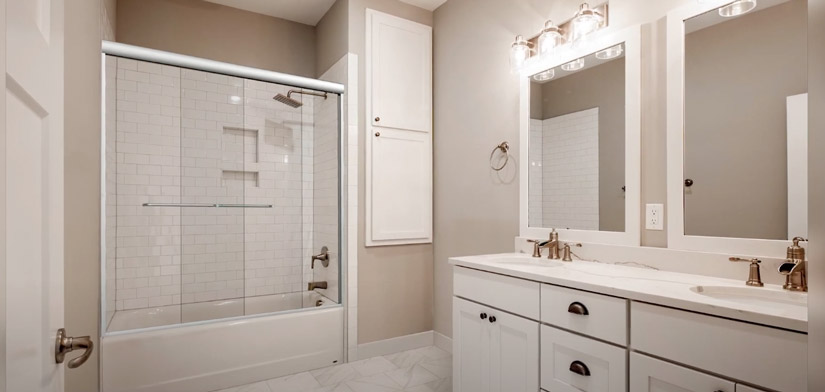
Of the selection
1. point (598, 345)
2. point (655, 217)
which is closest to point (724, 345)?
point (598, 345)

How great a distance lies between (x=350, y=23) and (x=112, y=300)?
233 cm

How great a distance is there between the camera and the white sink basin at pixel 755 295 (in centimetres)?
121

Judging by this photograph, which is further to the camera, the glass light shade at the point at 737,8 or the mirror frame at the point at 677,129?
the mirror frame at the point at 677,129

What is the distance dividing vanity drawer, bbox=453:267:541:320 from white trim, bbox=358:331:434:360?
Answer: 48.0 inches

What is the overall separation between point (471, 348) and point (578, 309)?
26.8 inches

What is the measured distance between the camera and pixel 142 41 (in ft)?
9.84

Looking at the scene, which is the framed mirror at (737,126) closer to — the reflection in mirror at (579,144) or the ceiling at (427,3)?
the reflection in mirror at (579,144)

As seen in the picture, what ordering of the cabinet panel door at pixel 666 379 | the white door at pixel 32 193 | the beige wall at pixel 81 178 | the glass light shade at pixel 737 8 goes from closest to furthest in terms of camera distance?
the white door at pixel 32 193, the cabinet panel door at pixel 666 379, the beige wall at pixel 81 178, the glass light shade at pixel 737 8

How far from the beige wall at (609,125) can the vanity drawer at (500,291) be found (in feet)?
1.95

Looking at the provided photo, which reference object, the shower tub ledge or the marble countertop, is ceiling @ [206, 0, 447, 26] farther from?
the shower tub ledge

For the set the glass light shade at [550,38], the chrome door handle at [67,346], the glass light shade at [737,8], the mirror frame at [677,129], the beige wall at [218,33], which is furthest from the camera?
the beige wall at [218,33]

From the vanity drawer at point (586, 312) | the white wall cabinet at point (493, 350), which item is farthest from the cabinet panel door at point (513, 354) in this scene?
the vanity drawer at point (586, 312)

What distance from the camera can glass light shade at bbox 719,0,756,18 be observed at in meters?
1.45

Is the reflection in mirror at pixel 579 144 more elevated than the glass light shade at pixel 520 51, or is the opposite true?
the glass light shade at pixel 520 51
